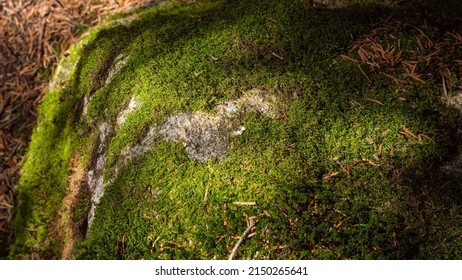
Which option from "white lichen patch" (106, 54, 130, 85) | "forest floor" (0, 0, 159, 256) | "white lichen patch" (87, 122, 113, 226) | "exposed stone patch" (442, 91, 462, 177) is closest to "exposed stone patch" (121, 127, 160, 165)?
"white lichen patch" (87, 122, 113, 226)

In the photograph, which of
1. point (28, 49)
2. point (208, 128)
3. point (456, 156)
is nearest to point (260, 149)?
point (208, 128)

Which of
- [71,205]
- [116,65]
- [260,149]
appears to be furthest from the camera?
[116,65]

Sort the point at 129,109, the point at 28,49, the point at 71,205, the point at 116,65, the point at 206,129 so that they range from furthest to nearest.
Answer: the point at 28,49 < the point at 116,65 < the point at 71,205 < the point at 129,109 < the point at 206,129

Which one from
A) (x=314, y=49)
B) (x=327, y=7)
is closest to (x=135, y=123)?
(x=314, y=49)

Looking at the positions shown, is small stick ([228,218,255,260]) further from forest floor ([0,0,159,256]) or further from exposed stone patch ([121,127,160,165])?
forest floor ([0,0,159,256])

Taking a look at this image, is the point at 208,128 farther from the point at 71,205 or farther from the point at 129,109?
the point at 71,205

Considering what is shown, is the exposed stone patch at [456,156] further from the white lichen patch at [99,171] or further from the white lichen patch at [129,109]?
the white lichen patch at [99,171]

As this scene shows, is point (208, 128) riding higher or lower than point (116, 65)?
lower
